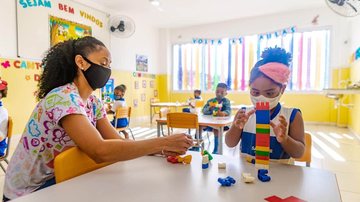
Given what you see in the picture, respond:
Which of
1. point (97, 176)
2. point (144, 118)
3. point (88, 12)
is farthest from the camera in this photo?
point (144, 118)

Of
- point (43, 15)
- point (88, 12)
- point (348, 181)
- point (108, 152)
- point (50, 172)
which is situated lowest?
point (348, 181)

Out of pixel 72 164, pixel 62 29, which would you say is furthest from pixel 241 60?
pixel 72 164

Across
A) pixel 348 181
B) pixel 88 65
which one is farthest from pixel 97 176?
pixel 348 181

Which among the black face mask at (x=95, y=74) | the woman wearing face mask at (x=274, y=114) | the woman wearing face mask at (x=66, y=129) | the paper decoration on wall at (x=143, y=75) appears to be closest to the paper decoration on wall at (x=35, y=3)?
the paper decoration on wall at (x=143, y=75)

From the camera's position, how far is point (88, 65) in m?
1.10

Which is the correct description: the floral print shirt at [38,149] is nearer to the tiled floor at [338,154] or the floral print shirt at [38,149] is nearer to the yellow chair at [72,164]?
the yellow chair at [72,164]

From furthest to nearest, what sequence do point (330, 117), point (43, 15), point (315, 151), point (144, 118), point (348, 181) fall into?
point (144, 118) < point (330, 117) < point (43, 15) < point (315, 151) < point (348, 181)

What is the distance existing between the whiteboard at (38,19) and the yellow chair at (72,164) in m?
3.71

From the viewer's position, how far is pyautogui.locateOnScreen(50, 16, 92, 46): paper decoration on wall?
4757mm

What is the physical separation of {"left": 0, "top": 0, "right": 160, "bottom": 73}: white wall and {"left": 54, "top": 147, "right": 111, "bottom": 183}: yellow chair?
3.97 metres

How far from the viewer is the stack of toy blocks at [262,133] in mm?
852

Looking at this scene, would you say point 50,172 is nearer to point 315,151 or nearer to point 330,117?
point 315,151

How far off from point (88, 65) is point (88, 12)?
500 centimetres

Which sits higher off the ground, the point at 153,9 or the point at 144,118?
the point at 153,9
